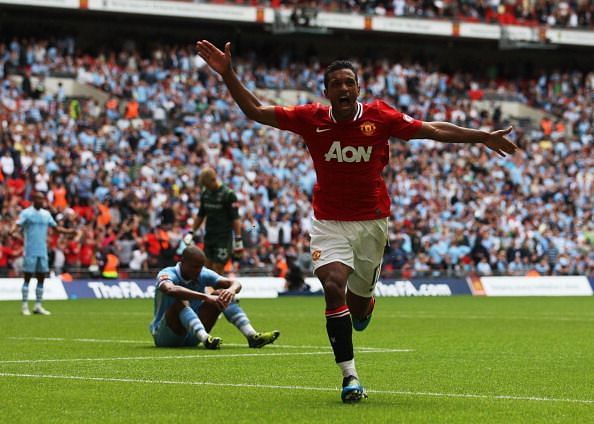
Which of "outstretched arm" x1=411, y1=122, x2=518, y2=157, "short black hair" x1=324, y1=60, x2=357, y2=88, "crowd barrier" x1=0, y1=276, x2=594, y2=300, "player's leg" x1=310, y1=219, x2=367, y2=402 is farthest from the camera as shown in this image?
"crowd barrier" x1=0, y1=276, x2=594, y2=300

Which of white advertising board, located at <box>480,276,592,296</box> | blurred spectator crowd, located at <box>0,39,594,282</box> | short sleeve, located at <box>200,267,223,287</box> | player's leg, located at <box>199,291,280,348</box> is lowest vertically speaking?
white advertising board, located at <box>480,276,592,296</box>

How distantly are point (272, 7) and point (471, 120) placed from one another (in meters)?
9.01

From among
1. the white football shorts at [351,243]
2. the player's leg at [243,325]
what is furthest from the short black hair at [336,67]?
the player's leg at [243,325]

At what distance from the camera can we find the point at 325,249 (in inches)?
392

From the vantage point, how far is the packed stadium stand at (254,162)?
33938mm

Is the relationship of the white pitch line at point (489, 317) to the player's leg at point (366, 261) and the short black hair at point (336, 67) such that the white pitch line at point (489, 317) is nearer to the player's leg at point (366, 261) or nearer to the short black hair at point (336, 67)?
the player's leg at point (366, 261)

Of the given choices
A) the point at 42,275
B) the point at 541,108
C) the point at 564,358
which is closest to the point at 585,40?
the point at 541,108

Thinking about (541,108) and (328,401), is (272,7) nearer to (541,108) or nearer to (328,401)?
(541,108)

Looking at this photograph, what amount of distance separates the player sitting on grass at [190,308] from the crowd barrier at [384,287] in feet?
54.2

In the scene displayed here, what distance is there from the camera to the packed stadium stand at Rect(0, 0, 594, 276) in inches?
1336

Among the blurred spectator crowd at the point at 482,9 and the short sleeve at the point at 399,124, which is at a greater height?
the short sleeve at the point at 399,124

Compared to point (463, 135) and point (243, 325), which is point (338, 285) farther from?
point (243, 325)

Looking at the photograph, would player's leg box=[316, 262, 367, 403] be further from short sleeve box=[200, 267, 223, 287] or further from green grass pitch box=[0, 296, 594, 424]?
short sleeve box=[200, 267, 223, 287]

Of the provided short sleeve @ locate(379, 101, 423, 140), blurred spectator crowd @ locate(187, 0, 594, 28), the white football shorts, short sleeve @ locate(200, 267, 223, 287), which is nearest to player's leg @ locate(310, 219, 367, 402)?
the white football shorts
